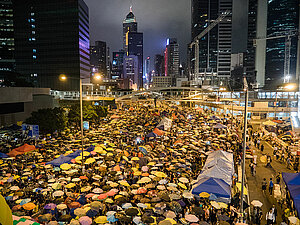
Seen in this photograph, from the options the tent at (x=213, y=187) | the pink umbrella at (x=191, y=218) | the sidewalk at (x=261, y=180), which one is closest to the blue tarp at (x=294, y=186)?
the sidewalk at (x=261, y=180)

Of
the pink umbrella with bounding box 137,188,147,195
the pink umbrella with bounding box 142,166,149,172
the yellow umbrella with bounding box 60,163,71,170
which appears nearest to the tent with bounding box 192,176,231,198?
the pink umbrella with bounding box 137,188,147,195

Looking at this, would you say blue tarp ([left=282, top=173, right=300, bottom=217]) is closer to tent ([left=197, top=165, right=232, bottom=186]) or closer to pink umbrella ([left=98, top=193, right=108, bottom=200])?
tent ([left=197, top=165, right=232, bottom=186])

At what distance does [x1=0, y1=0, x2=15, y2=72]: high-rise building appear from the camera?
85750mm

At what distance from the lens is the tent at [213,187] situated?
1110 cm

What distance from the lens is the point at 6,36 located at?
285ft

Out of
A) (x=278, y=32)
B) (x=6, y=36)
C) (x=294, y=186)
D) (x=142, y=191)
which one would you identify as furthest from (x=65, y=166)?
(x=278, y=32)

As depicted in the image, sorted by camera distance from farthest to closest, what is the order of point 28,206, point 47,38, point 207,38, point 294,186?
point 207,38, point 47,38, point 294,186, point 28,206

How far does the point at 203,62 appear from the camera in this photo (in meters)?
181

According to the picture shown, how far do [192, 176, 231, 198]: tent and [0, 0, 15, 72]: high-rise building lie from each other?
98538 millimetres

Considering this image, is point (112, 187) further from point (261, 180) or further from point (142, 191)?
point (261, 180)

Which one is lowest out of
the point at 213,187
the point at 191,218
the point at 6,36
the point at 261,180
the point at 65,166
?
the point at 261,180

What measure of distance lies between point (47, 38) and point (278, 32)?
161 metres

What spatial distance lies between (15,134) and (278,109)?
4803cm

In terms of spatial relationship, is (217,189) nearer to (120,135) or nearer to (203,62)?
Answer: (120,135)
